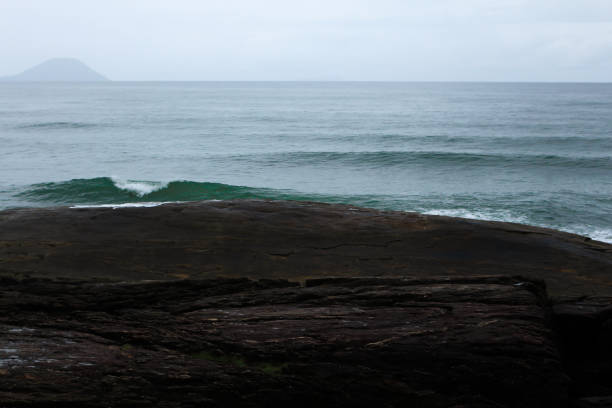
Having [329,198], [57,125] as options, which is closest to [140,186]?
[329,198]

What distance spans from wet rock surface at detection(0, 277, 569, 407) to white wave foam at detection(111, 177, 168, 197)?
19.7m

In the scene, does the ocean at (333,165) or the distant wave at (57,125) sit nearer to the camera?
the ocean at (333,165)

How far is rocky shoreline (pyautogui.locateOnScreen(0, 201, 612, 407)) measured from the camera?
419 centimetres

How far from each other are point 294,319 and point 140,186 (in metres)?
21.6

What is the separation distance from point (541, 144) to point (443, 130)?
1091 cm

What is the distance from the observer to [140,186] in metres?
24.8

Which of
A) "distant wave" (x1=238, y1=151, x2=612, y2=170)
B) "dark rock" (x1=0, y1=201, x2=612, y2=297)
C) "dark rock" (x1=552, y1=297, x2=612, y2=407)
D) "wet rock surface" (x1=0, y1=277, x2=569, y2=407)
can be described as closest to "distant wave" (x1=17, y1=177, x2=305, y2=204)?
"distant wave" (x1=238, y1=151, x2=612, y2=170)

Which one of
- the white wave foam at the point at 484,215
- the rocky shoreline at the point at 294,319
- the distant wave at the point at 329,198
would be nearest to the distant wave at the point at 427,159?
the distant wave at the point at 329,198

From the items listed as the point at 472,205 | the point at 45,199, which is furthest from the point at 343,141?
the point at 45,199

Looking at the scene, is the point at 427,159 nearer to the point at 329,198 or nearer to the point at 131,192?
the point at 329,198

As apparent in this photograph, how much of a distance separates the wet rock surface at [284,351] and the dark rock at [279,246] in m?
1.36

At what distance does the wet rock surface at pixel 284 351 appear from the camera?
4.04 m

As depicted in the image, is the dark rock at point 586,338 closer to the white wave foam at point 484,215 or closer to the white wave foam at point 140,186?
the white wave foam at point 484,215

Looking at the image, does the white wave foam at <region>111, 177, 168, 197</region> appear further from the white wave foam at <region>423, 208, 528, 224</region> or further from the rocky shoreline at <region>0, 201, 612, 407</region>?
the rocky shoreline at <region>0, 201, 612, 407</region>
